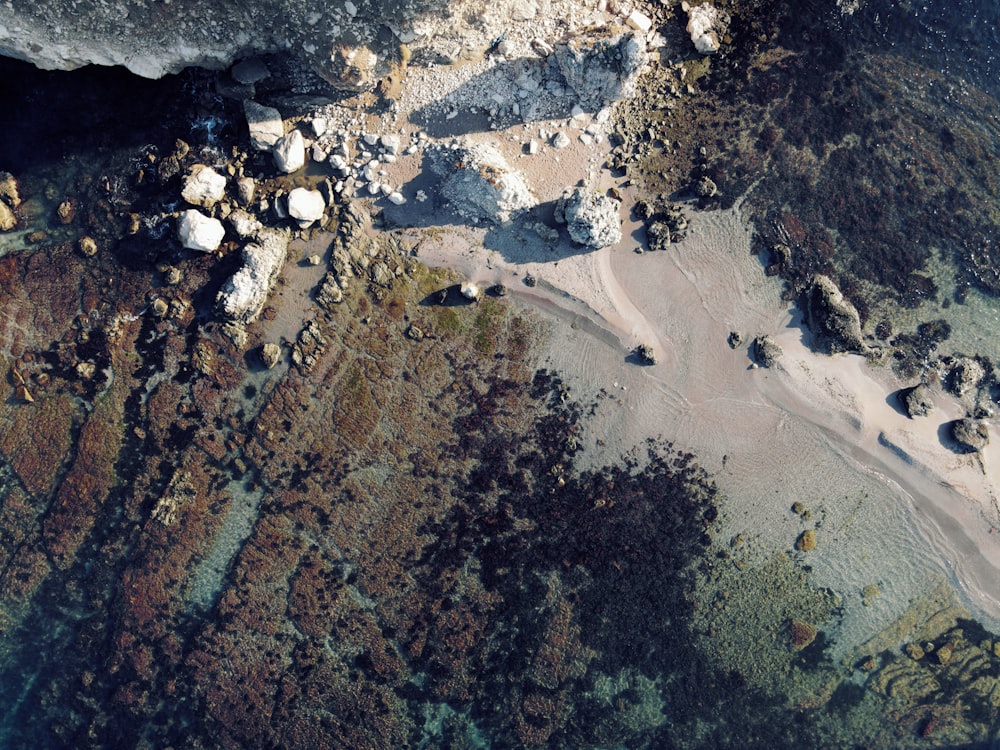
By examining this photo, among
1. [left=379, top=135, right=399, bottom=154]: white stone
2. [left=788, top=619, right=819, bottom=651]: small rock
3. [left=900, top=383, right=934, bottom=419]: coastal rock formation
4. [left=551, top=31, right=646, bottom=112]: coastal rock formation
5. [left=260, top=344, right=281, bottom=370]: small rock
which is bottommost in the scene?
[left=788, top=619, right=819, bottom=651]: small rock

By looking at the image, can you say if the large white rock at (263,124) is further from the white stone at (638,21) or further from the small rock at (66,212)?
the white stone at (638,21)

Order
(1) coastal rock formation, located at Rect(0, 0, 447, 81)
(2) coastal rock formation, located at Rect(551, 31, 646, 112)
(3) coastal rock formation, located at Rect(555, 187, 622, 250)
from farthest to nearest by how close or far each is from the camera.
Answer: (3) coastal rock formation, located at Rect(555, 187, 622, 250)
(2) coastal rock formation, located at Rect(551, 31, 646, 112)
(1) coastal rock formation, located at Rect(0, 0, 447, 81)

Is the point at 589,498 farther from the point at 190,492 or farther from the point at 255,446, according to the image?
the point at 190,492

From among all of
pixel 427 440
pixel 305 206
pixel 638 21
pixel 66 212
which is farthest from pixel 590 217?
pixel 66 212

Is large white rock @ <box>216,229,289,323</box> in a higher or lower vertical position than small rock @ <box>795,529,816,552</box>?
higher

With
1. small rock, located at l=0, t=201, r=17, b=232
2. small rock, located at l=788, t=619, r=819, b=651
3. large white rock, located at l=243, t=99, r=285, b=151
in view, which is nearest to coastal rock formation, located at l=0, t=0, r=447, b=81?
large white rock, located at l=243, t=99, r=285, b=151

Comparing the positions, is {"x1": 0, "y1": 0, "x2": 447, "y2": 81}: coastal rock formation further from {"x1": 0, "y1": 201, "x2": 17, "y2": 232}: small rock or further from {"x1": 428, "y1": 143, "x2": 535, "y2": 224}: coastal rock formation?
{"x1": 0, "y1": 201, "x2": 17, "y2": 232}: small rock
